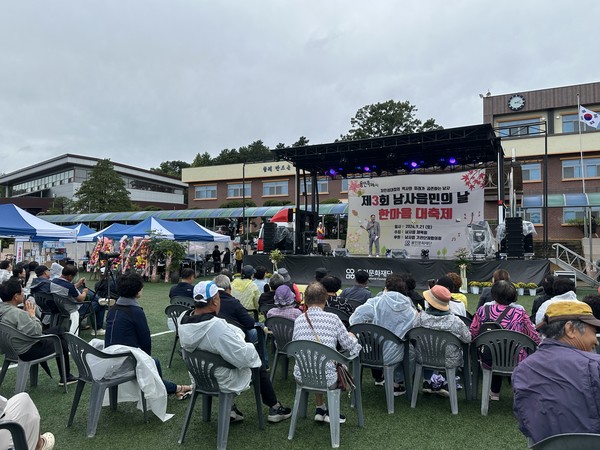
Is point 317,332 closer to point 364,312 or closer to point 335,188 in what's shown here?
point 364,312

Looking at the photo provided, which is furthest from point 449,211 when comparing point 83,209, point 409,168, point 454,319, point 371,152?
point 83,209

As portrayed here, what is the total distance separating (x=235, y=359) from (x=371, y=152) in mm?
12135

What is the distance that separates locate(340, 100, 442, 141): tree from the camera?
36312 millimetres

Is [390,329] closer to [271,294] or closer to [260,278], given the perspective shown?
[271,294]

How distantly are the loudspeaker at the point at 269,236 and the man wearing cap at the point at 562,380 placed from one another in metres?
14.1

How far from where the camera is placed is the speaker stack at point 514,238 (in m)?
11.4

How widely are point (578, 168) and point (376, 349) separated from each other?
2501 cm

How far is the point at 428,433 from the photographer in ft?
11.0

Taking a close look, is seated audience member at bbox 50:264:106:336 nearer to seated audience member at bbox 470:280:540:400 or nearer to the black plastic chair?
the black plastic chair

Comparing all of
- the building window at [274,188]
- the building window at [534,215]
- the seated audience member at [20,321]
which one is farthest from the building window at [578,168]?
the seated audience member at [20,321]

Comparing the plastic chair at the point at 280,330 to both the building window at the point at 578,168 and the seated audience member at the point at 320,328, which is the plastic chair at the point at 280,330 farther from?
the building window at the point at 578,168

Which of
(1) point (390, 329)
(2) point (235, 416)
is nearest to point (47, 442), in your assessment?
(2) point (235, 416)

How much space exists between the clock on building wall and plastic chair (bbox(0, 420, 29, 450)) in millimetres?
31375

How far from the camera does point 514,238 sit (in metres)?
11.5
